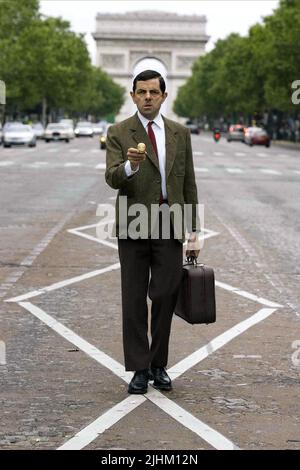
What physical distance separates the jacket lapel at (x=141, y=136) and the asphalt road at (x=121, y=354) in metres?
1.37

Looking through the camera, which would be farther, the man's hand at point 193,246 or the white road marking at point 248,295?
the white road marking at point 248,295

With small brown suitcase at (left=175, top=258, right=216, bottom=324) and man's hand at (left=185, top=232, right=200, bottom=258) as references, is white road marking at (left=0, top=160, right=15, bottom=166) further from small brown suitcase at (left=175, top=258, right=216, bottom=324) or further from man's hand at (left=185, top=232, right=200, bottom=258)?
small brown suitcase at (left=175, top=258, right=216, bottom=324)

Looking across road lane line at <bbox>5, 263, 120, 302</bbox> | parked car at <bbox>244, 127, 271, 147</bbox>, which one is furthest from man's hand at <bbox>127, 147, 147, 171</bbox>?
parked car at <bbox>244, 127, 271, 147</bbox>

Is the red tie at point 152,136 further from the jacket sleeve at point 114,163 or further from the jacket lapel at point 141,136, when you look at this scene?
the jacket sleeve at point 114,163

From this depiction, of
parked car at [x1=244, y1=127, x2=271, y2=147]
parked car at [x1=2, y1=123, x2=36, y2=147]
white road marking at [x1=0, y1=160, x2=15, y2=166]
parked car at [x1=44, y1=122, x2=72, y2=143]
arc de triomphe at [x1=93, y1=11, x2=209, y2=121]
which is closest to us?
white road marking at [x1=0, y1=160, x2=15, y2=166]

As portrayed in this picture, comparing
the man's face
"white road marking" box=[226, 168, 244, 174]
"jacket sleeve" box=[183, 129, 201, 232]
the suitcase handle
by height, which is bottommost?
"white road marking" box=[226, 168, 244, 174]

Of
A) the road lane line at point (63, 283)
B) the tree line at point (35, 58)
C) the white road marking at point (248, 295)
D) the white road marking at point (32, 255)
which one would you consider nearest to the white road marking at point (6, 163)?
the white road marking at point (32, 255)

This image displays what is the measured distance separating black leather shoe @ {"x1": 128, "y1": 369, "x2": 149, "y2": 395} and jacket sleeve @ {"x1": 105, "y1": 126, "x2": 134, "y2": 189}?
1.09 metres

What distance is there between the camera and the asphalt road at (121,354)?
5.88 m

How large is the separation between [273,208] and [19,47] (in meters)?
71.3

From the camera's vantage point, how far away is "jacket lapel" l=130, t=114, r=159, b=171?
21.7 ft

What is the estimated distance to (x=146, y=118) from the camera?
667cm

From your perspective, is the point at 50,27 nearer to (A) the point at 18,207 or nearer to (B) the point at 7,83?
(B) the point at 7,83

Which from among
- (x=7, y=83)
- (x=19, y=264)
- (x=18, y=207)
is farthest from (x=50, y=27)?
(x=19, y=264)
